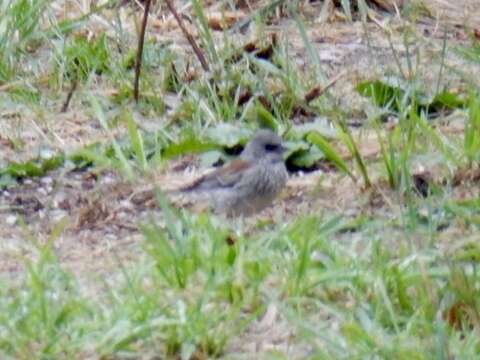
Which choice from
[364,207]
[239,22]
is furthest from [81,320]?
[239,22]

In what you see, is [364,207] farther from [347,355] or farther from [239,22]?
[239,22]

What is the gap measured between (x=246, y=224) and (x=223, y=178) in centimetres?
41

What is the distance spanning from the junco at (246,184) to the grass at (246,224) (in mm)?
121

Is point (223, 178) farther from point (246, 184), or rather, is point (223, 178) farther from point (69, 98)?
point (69, 98)

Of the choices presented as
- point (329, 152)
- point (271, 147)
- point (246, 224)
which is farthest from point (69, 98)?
point (246, 224)

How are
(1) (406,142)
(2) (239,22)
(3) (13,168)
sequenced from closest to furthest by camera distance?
(1) (406,142)
(3) (13,168)
(2) (239,22)

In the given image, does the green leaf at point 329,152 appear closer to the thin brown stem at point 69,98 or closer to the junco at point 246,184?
the junco at point 246,184

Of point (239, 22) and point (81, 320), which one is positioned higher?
point (81, 320)

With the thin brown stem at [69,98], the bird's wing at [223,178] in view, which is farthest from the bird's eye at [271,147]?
the thin brown stem at [69,98]

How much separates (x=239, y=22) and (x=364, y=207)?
2.94 metres

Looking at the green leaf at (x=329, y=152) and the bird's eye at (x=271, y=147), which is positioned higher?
the bird's eye at (x=271, y=147)

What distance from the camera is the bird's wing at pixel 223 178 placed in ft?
21.6

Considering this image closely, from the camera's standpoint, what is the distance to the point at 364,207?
21.0 ft

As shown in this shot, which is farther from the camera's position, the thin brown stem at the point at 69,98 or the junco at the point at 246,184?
the thin brown stem at the point at 69,98
